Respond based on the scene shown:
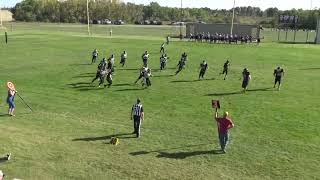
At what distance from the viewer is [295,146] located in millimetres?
20344

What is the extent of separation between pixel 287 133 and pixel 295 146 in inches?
82.9

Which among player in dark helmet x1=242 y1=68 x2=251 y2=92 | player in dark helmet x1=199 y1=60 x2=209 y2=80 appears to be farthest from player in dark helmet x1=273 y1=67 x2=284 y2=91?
player in dark helmet x1=199 y1=60 x2=209 y2=80

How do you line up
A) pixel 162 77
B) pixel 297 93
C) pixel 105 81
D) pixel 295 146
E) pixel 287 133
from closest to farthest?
pixel 295 146 → pixel 287 133 → pixel 297 93 → pixel 105 81 → pixel 162 77

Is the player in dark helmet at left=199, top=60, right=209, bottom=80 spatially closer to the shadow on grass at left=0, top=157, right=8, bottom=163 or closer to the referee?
the referee

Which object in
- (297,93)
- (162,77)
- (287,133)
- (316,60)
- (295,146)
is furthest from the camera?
(316,60)

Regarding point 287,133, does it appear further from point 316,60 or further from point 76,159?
point 316,60

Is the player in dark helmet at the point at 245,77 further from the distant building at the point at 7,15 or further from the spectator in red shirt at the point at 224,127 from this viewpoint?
the distant building at the point at 7,15

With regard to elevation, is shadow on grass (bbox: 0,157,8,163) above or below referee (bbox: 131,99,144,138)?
below

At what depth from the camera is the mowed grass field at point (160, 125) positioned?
17.5m

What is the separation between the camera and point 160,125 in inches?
932

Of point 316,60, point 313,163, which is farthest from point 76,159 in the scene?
point 316,60

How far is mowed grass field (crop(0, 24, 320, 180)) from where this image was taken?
57.3ft

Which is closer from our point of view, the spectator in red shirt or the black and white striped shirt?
the spectator in red shirt

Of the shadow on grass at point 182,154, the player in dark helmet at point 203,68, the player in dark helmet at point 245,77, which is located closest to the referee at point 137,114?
the shadow on grass at point 182,154
